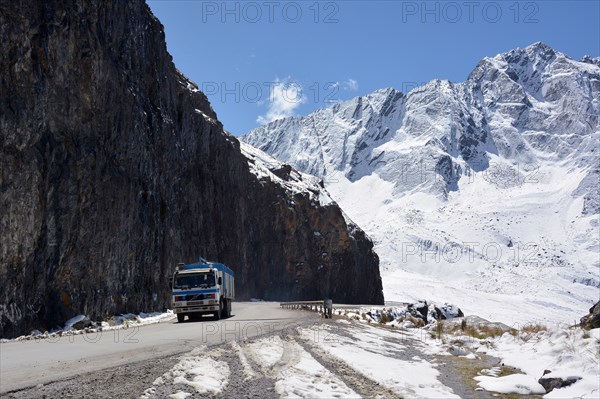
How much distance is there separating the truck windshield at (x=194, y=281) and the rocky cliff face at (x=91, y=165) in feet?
16.9

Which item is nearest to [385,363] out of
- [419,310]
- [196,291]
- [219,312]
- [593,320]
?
[593,320]

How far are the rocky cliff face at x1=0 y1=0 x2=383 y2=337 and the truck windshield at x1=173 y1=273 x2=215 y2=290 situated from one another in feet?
16.9

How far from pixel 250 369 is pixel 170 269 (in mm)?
36396

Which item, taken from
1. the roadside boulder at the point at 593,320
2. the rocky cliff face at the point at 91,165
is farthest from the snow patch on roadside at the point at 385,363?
the rocky cliff face at the point at 91,165

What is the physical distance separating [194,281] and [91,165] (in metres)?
9.93

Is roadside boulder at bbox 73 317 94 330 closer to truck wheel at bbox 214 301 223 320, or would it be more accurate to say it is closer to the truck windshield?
the truck windshield

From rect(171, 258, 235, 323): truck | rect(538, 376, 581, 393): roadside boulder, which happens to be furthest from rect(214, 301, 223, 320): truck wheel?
rect(538, 376, 581, 393): roadside boulder

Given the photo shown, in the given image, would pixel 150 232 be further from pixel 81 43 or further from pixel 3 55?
pixel 3 55

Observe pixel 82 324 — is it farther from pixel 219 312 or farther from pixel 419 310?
pixel 419 310

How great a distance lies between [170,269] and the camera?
153ft

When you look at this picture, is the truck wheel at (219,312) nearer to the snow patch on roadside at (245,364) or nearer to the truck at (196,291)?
the truck at (196,291)

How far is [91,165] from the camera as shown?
32.2 meters

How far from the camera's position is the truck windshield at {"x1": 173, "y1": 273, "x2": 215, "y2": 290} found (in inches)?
1081

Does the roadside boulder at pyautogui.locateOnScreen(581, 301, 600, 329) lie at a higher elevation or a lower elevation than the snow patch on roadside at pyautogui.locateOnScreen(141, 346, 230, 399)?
higher
